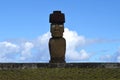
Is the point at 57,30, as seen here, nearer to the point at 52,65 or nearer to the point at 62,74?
the point at 52,65

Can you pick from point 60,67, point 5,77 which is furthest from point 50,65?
point 5,77

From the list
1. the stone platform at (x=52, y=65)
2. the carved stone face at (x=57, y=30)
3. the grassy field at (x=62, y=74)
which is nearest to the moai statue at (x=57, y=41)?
the carved stone face at (x=57, y=30)

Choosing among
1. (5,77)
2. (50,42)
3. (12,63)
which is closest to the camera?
(5,77)

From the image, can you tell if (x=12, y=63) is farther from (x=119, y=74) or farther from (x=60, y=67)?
(x=119, y=74)

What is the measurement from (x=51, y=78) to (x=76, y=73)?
5.26ft

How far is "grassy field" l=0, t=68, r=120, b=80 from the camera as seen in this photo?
16.9m

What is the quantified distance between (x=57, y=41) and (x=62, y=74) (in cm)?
433

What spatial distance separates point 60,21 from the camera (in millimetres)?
21672

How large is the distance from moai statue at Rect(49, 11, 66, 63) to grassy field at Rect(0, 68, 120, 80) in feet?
10.0

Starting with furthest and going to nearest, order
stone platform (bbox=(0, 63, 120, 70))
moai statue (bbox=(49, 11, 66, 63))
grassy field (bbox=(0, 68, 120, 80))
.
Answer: moai statue (bbox=(49, 11, 66, 63)), stone platform (bbox=(0, 63, 120, 70)), grassy field (bbox=(0, 68, 120, 80))

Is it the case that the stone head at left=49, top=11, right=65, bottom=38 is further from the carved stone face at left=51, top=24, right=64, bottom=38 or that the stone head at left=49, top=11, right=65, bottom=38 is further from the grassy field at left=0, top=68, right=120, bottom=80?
the grassy field at left=0, top=68, right=120, bottom=80

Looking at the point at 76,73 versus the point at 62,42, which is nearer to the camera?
the point at 76,73

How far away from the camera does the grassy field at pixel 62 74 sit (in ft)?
55.4

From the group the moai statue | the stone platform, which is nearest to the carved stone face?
the moai statue
